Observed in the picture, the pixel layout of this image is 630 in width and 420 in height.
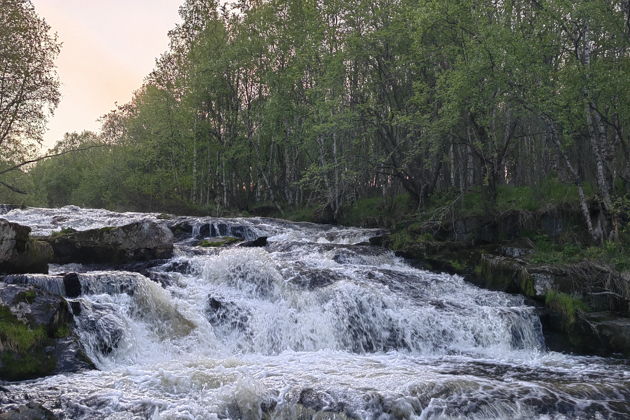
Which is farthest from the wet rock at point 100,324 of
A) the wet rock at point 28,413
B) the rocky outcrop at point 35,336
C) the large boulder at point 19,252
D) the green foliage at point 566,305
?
the green foliage at point 566,305

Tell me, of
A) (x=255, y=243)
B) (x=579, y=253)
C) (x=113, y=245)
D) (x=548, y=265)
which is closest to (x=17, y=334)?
(x=113, y=245)

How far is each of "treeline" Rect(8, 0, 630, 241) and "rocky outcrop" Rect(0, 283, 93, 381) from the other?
15.3m

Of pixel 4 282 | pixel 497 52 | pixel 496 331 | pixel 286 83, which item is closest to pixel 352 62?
pixel 286 83

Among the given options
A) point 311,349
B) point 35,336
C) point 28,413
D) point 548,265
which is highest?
point 548,265

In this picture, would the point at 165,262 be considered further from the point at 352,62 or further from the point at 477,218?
the point at 352,62

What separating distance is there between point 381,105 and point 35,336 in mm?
21002

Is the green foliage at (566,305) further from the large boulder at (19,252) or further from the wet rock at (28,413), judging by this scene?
the large boulder at (19,252)

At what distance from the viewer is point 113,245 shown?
631 inches

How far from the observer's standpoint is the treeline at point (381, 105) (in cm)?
1711

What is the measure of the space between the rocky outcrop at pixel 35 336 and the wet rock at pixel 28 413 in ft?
6.70

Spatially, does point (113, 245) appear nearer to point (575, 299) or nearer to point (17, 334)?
point (17, 334)

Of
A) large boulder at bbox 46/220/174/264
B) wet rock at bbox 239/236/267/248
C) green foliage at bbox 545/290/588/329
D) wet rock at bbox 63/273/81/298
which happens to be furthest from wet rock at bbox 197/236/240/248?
green foliage at bbox 545/290/588/329

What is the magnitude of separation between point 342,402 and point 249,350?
451 centimetres

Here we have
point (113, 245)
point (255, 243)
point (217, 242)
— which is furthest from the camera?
point (217, 242)
